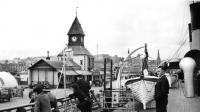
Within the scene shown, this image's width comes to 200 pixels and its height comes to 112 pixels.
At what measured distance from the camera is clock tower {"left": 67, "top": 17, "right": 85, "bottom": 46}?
77.0 metres

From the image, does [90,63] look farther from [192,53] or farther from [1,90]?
[192,53]

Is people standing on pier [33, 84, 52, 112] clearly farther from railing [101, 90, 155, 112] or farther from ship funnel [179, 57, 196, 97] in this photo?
railing [101, 90, 155, 112]

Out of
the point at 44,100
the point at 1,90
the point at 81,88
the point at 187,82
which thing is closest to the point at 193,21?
the point at 187,82

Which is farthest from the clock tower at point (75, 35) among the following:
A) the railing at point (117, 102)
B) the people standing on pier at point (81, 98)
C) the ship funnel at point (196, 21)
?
the people standing on pier at point (81, 98)

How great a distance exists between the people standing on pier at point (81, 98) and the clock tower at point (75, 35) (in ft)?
218

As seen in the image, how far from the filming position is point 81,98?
10375mm

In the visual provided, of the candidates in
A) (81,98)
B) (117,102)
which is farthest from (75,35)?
(81,98)

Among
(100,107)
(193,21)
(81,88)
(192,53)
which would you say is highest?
(193,21)

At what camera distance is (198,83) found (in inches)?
441

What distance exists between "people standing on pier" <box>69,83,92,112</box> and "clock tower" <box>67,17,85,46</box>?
66.4 m

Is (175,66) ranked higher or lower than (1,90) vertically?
higher

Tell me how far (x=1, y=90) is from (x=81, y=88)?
2223 cm

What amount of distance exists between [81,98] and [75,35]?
67285 millimetres

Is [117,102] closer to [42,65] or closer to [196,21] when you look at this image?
[196,21]
